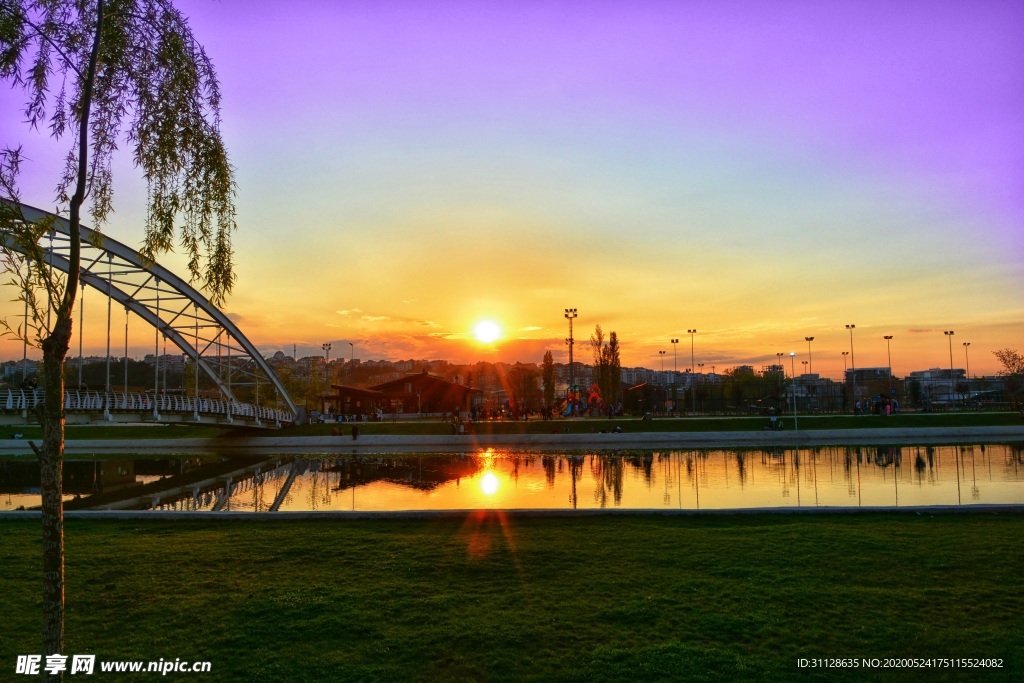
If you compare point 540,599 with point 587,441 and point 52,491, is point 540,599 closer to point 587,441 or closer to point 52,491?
point 52,491

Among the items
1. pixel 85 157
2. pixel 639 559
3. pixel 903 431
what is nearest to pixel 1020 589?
pixel 639 559

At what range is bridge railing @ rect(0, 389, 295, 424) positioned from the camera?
2761 cm

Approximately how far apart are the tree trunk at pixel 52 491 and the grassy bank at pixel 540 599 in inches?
80.4

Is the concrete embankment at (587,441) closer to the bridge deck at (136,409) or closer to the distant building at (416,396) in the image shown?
the bridge deck at (136,409)

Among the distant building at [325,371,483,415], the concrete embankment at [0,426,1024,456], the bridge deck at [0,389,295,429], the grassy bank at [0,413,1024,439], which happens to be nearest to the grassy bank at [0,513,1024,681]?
the bridge deck at [0,389,295,429]

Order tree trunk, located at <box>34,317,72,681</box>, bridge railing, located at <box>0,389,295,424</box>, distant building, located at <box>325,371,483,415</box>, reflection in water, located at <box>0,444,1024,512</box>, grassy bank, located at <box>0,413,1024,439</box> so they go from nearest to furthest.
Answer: tree trunk, located at <box>34,317,72,681</box> < reflection in water, located at <box>0,444,1024,512</box> < bridge railing, located at <box>0,389,295,424</box> < grassy bank, located at <box>0,413,1024,439</box> < distant building, located at <box>325,371,483,415</box>

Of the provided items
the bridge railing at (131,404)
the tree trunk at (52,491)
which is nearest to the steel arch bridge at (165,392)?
the bridge railing at (131,404)

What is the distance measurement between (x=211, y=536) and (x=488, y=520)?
506 centimetres

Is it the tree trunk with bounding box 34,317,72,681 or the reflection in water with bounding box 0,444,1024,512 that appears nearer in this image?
the tree trunk with bounding box 34,317,72,681

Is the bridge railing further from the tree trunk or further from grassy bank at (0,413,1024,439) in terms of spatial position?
the tree trunk

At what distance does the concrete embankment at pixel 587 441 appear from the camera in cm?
3731

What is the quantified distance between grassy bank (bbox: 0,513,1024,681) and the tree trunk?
204 centimetres

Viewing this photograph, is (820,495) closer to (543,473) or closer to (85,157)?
(543,473)

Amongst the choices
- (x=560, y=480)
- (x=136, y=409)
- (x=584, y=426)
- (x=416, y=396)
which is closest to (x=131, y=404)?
(x=136, y=409)
